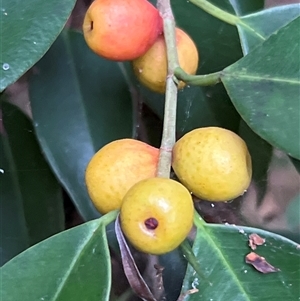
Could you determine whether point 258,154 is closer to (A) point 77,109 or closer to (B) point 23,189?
(A) point 77,109

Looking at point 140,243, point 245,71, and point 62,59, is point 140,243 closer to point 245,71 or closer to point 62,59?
point 245,71

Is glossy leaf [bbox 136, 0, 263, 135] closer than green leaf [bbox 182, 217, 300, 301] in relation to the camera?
No

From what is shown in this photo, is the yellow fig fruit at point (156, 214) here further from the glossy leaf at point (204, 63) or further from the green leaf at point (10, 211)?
the green leaf at point (10, 211)

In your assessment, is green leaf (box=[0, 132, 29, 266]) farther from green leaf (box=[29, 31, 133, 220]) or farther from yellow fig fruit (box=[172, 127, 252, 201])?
yellow fig fruit (box=[172, 127, 252, 201])

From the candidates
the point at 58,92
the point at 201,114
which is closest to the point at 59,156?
the point at 58,92

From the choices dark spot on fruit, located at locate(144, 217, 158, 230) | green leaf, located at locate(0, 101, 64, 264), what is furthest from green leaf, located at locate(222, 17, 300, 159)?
green leaf, located at locate(0, 101, 64, 264)
